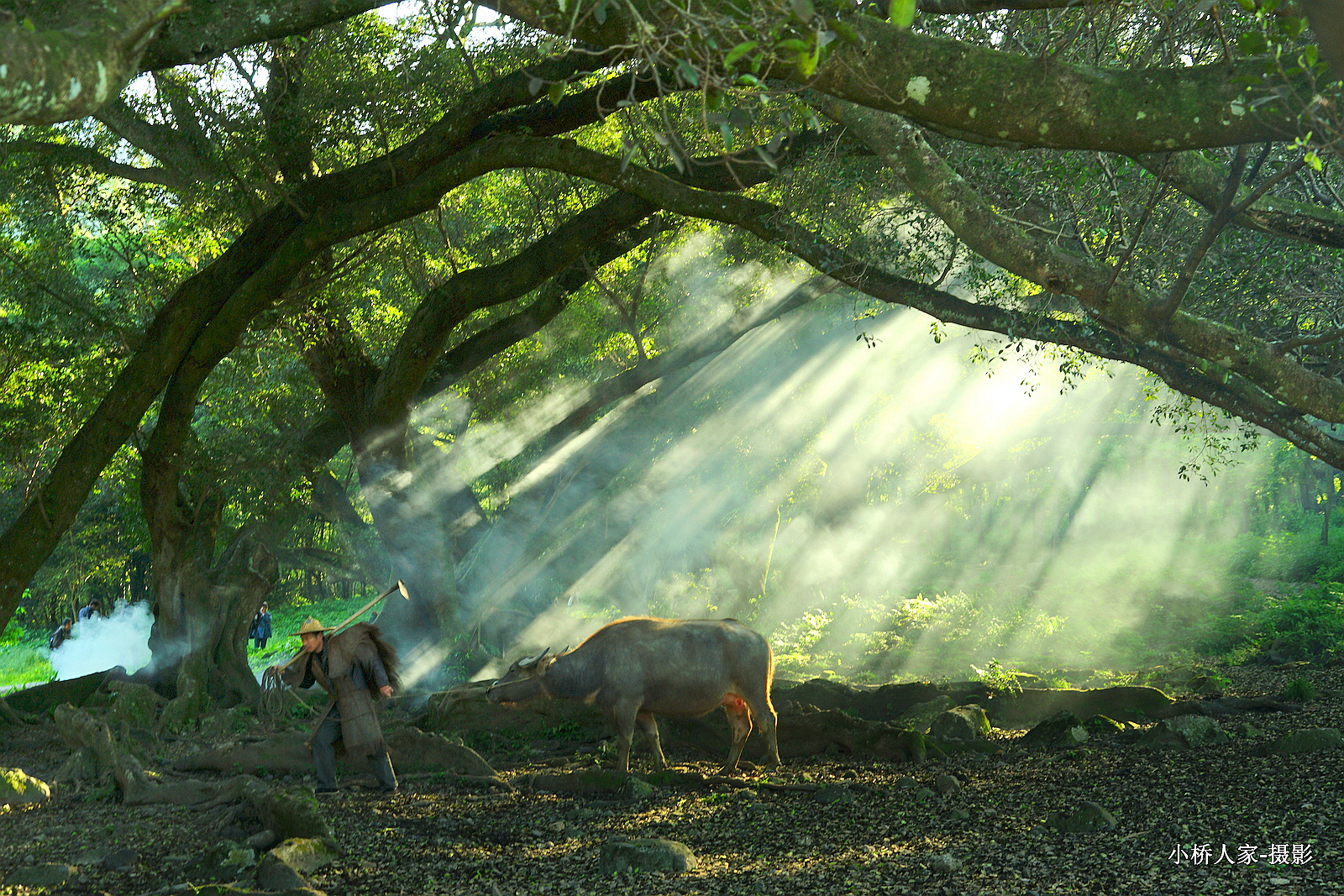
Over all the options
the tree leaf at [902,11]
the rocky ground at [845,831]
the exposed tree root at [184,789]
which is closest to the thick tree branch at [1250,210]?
the rocky ground at [845,831]

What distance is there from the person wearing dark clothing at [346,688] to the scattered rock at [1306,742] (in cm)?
731

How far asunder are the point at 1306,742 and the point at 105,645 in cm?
3273

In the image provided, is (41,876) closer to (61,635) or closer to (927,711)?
(927,711)

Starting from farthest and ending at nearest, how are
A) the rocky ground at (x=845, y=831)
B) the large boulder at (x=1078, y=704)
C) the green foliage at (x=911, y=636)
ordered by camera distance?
1. the green foliage at (x=911, y=636)
2. the large boulder at (x=1078, y=704)
3. the rocky ground at (x=845, y=831)

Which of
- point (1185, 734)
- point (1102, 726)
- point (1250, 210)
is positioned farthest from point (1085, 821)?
point (1250, 210)

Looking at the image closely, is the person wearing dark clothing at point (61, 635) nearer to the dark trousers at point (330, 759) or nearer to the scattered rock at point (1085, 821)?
the dark trousers at point (330, 759)

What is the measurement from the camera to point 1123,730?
29.7 feet

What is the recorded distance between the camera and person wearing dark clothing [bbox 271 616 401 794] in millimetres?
8859

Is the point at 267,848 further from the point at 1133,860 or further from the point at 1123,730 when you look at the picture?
the point at 1123,730

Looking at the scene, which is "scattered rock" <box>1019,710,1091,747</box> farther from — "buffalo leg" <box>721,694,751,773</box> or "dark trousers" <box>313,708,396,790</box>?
"dark trousers" <box>313,708,396,790</box>

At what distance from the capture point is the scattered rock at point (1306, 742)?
7281mm

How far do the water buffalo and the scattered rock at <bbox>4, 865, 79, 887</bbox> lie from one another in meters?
4.13

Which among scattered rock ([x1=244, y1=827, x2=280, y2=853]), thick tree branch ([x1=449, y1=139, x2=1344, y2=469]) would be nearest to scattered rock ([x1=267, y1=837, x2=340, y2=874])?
scattered rock ([x1=244, y1=827, x2=280, y2=853])

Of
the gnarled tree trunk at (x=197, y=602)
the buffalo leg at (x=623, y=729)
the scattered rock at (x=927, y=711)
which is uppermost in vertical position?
the gnarled tree trunk at (x=197, y=602)
